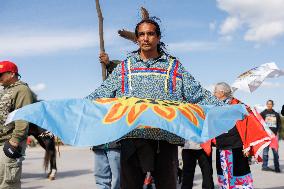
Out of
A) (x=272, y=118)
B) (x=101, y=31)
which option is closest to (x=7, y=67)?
(x=101, y=31)

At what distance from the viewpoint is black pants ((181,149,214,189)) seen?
24.8 ft

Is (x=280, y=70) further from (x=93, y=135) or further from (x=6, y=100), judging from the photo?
(x=93, y=135)

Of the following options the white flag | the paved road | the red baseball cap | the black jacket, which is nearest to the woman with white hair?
the white flag

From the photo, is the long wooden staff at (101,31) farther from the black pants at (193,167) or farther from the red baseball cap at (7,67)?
the black pants at (193,167)

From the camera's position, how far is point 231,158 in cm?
716

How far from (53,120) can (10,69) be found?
2.15 meters

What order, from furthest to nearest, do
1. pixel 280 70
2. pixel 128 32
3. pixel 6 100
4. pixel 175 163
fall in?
pixel 280 70 < pixel 6 100 < pixel 128 32 < pixel 175 163

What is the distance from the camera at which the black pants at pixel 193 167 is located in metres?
7.57

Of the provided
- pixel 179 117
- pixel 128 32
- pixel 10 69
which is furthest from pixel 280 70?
pixel 179 117

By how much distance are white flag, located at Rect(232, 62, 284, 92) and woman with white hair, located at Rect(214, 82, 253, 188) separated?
0.35 metres

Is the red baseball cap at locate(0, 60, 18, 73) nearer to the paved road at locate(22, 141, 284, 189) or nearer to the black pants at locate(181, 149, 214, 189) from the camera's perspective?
the black pants at locate(181, 149, 214, 189)

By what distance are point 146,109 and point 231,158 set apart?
156 inches

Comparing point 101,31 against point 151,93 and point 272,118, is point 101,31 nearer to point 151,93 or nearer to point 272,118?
point 151,93

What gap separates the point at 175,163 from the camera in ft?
12.2
